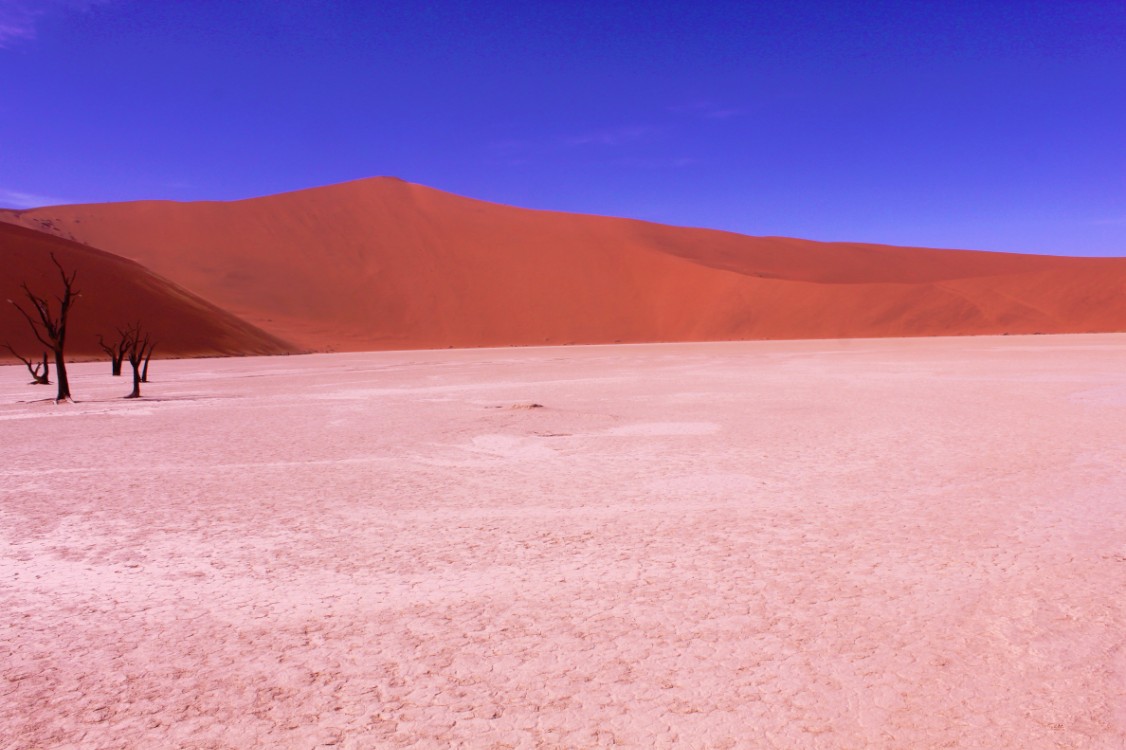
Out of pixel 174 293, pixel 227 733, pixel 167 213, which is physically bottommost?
pixel 227 733

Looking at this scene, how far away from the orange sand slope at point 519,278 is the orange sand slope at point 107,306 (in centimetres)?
928

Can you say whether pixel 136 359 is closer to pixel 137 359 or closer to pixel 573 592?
pixel 137 359

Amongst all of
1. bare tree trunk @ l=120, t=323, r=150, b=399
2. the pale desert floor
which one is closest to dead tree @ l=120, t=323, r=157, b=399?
bare tree trunk @ l=120, t=323, r=150, b=399

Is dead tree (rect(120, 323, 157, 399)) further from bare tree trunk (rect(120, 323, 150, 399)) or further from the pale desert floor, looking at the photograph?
the pale desert floor

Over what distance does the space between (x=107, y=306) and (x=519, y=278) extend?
35.2 meters

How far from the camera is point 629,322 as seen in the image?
64.9 meters

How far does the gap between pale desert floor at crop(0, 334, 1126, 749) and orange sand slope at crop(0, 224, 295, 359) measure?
114 feet

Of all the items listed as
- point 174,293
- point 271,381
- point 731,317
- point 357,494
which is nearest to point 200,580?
point 357,494

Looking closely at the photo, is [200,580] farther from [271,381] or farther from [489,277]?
[489,277]

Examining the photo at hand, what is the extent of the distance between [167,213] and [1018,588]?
86478mm

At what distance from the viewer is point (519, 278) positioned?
7150 centimetres

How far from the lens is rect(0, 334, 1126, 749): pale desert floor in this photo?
114 inches

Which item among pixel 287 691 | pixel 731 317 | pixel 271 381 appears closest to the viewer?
pixel 287 691

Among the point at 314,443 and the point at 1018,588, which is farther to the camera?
the point at 314,443
